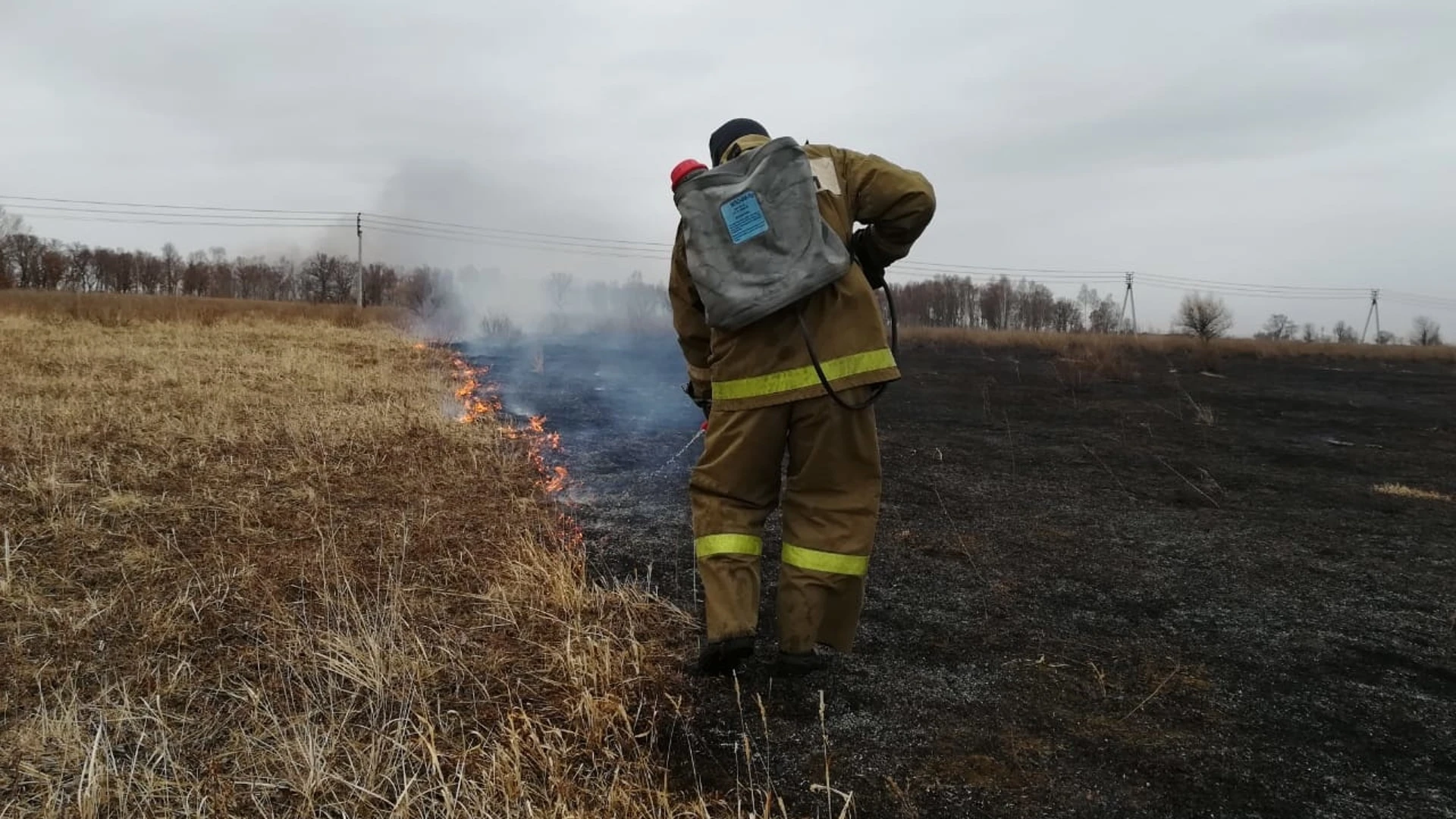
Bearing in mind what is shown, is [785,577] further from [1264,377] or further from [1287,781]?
[1264,377]

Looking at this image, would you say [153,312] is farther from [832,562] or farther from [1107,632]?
[1107,632]

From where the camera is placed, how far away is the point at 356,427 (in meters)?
5.58

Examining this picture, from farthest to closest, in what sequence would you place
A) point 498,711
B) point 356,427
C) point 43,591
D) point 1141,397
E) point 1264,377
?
point 1264,377 → point 1141,397 → point 356,427 → point 43,591 → point 498,711

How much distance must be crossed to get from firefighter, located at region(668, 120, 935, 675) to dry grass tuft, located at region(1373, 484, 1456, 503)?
16.7 feet

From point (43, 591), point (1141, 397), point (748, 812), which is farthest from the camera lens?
point (1141, 397)

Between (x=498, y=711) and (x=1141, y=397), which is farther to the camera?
(x=1141, y=397)

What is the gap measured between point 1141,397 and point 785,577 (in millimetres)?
10626

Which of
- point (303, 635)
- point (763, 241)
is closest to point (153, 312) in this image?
point (303, 635)

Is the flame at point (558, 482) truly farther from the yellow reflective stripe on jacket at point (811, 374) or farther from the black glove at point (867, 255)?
the black glove at point (867, 255)

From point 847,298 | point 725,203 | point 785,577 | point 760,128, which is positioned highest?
point 760,128

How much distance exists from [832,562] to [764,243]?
1069 millimetres

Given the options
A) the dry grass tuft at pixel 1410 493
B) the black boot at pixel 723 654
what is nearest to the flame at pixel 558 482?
the black boot at pixel 723 654

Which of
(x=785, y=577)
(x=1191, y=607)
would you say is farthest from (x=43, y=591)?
(x=1191, y=607)

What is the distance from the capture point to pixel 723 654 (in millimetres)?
2299
